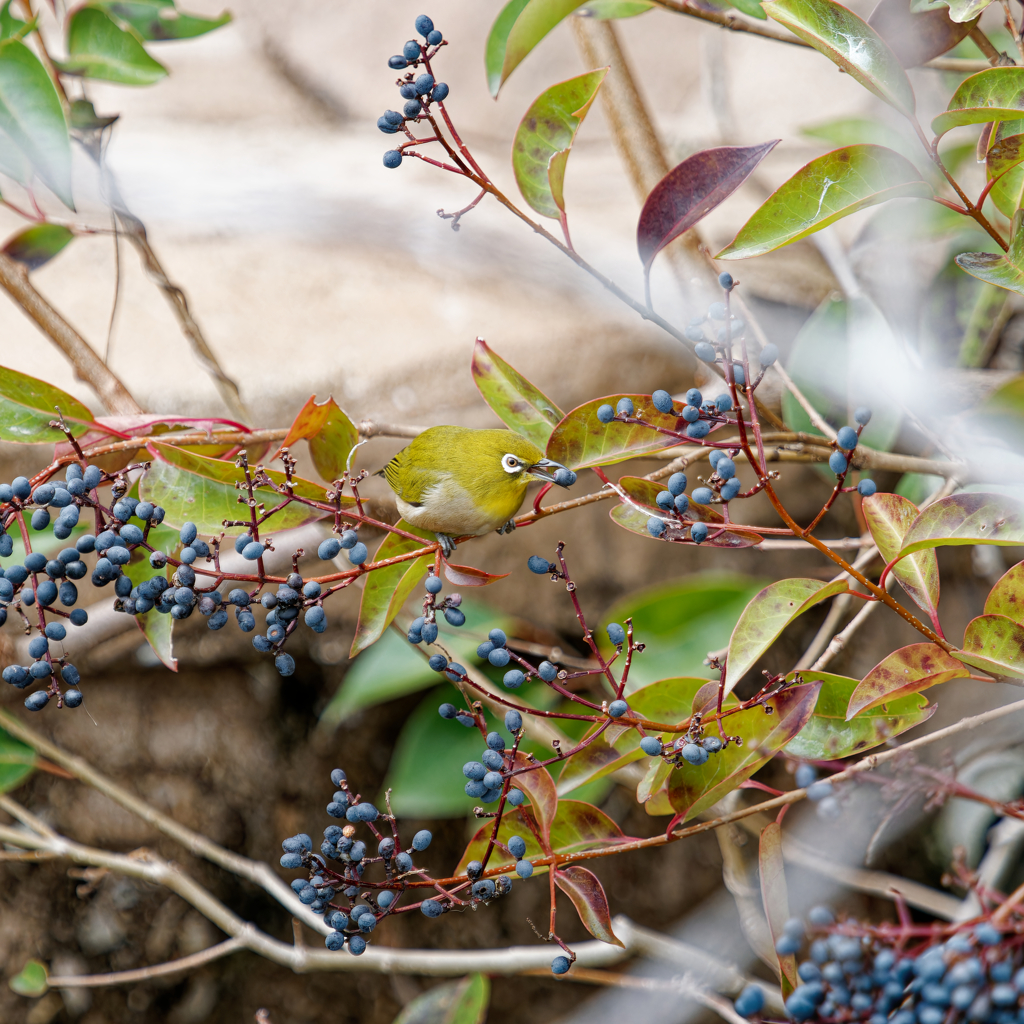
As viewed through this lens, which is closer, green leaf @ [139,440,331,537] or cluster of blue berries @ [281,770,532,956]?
cluster of blue berries @ [281,770,532,956]

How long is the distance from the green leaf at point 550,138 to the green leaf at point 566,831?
0.59 m

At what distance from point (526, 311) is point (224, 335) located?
66 centimetres

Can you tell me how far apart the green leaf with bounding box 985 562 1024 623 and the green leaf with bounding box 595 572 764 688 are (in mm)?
580

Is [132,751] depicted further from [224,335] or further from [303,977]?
[224,335]

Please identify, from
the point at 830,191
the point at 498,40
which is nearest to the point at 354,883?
the point at 830,191

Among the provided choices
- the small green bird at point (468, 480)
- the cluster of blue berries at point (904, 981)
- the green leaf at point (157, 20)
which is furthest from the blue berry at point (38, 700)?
the green leaf at point (157, 20)

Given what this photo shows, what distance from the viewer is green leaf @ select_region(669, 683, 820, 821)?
0.79m

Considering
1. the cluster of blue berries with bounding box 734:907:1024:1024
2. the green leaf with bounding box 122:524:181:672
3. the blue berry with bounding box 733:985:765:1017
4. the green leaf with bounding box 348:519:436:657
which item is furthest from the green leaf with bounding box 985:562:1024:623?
the green leaf with bounding box 122:524:181:672

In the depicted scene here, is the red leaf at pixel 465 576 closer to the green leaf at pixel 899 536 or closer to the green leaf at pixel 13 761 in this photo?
the green leaf at pixel 899 536

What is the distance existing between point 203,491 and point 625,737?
20.1 inches

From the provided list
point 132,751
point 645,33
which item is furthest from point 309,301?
point 645,33

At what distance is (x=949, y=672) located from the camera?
30.8 inches

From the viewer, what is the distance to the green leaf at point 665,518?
2.56 feet

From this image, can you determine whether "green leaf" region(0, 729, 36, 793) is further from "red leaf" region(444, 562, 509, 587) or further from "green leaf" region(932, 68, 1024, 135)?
"green leaf" region(932, 68, 1024, 135)
